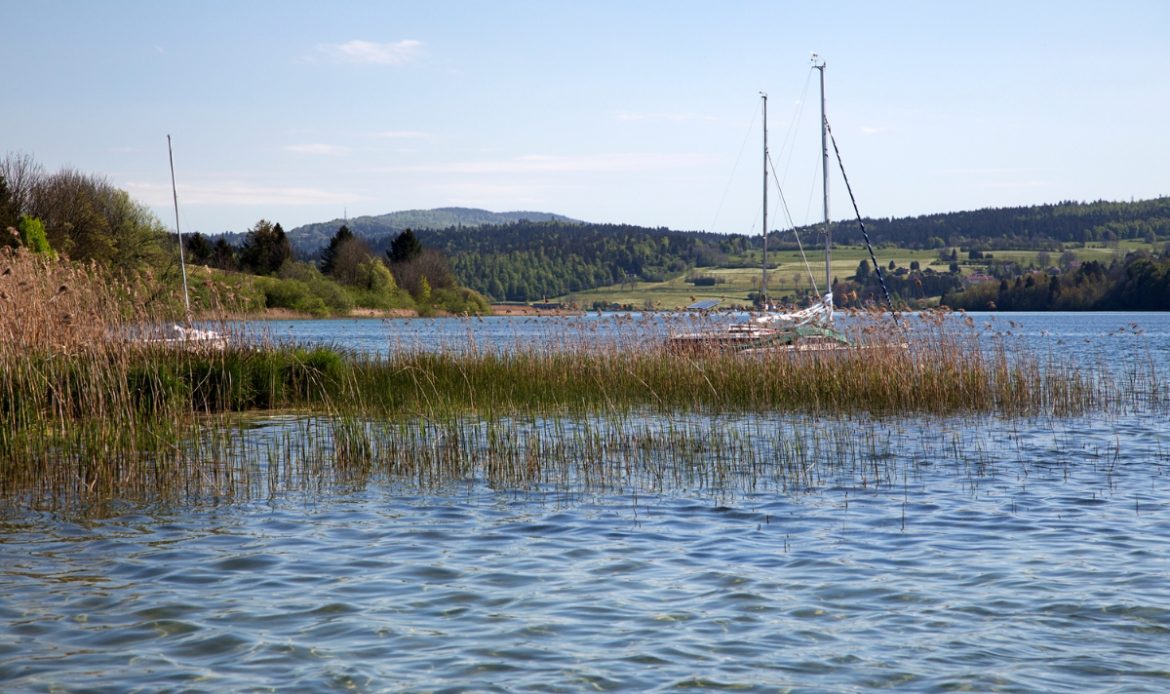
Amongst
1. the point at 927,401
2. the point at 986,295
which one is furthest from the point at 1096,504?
the point at 986,295

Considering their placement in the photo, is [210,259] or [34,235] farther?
[210,259]

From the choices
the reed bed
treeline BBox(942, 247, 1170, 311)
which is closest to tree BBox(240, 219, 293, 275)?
treeline BBox(942, 247, 1170, 311)

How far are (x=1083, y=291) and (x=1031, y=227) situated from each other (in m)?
52.5

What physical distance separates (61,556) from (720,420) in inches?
375

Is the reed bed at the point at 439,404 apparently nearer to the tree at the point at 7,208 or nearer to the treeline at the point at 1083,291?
the tree at the point at 7,208

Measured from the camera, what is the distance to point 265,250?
82.6 meters

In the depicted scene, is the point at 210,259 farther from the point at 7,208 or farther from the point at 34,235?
the point at 34,235

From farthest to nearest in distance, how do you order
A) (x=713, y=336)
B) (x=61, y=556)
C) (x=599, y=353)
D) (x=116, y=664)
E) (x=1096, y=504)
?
(x=713, y=336) < (x=599, y=353) < (x=1096, y=504) < (x=61, y=556) < (x=116, y=664)

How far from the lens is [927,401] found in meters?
16.7

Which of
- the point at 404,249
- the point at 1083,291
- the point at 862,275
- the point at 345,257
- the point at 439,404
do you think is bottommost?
the point at 439,404

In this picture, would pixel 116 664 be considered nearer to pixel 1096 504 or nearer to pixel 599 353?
pixel 1096 504

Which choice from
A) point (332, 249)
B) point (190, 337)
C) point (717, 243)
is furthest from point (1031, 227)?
point (190, 337)

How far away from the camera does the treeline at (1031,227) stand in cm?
14112

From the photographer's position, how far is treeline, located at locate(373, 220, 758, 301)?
135750mm
